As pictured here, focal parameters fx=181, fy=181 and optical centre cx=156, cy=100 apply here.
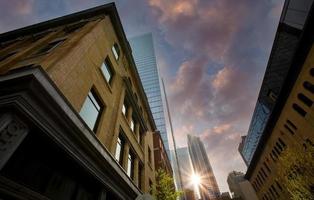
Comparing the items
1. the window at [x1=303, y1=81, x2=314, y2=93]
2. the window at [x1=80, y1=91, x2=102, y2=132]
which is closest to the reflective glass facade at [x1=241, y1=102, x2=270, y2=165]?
the window at [x1=303, y1=81, x2=314, y2=93]

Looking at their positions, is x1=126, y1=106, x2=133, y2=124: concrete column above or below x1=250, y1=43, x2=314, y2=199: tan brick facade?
below

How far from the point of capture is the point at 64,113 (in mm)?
5684

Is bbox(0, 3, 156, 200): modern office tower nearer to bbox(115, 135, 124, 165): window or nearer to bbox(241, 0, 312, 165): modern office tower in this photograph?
bbox(115, 135, 124, 165): window

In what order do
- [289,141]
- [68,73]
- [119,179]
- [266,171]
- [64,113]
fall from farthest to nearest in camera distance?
[266,171] < [289,141] < [119,179] < [68,73] < [64,113]

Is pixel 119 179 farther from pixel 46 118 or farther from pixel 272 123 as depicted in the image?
pixel 272 123

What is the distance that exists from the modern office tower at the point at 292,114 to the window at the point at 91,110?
2005 centimetres

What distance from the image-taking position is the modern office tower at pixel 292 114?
1961cm

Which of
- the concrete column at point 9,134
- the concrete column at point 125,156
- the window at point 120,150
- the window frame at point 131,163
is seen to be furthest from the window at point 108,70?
the concrete column at point 9,134

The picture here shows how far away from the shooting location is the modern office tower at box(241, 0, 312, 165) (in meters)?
25.6

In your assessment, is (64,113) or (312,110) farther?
(312,110)

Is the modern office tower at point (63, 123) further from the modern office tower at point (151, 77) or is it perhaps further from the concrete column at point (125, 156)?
the modern office tower at point (151, 77)

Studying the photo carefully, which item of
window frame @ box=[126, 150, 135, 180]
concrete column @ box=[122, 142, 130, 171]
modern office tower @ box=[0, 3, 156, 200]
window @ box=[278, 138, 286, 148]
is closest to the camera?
modern office tower @ box=[0, 3, 156, 200]

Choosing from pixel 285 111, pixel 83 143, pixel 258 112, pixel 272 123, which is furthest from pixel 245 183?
pixel 83 143

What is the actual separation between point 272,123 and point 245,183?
25232 millimetres
